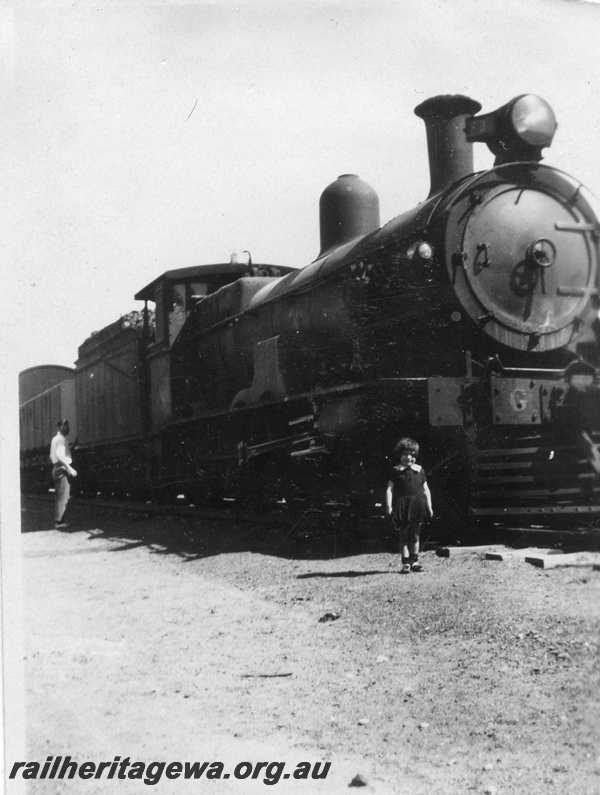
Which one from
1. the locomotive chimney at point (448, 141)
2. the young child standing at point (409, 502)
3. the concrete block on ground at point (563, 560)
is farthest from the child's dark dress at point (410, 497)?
the locomotive chimney at point (448, 141)

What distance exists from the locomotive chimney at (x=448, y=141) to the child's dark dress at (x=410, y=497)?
7.33 ft

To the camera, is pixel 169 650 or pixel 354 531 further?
pixel 354 531

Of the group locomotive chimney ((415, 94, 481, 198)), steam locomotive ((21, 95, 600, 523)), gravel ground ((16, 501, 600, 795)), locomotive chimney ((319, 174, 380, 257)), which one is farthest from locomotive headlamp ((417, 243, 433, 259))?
gravel ground ((16, 501, 600, 795))

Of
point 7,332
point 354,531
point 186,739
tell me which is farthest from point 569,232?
point 186,739

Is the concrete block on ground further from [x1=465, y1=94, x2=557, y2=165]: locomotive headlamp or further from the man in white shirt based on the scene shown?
the man in white shirt

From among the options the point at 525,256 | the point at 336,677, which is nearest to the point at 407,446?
the point at 525,256

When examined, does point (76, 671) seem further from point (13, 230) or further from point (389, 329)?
point (389, 329)

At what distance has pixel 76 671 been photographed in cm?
347

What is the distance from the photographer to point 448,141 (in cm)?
561

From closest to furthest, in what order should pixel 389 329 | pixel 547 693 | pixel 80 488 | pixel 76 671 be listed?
pixel 547 693 < pixel 76 671 < pixel 389 329 < pixel 80 488

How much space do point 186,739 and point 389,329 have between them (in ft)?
11.1

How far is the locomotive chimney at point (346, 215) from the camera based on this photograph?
707 centimetres

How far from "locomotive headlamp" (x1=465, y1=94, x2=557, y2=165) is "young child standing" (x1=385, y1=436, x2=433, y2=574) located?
2.24m

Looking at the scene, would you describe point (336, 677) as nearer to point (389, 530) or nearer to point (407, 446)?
point (407, 446)
